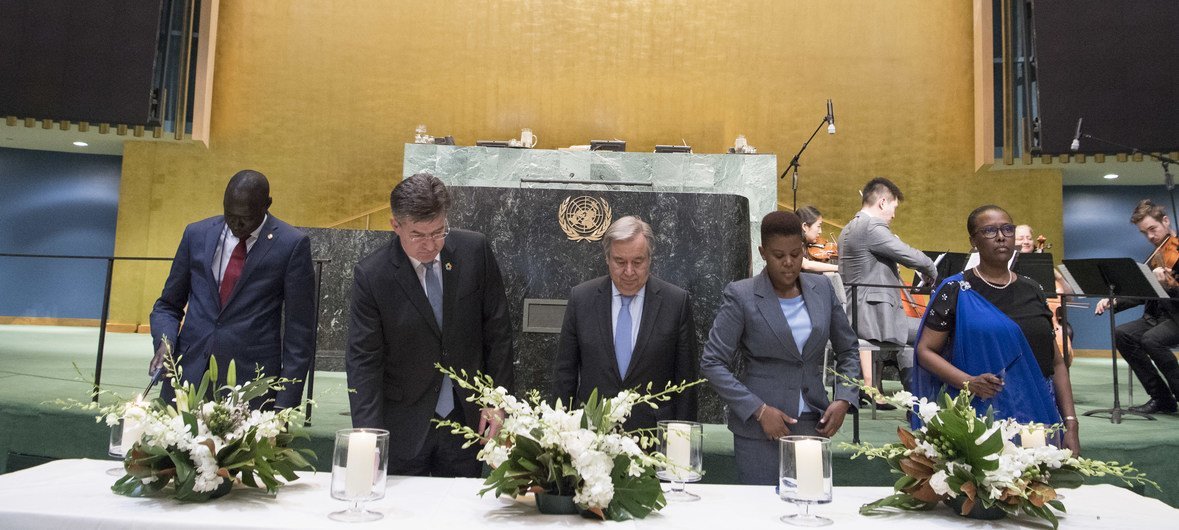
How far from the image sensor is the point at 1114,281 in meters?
4.75

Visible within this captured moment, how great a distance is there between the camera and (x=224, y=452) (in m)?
1.73

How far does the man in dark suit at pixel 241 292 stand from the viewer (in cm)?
252

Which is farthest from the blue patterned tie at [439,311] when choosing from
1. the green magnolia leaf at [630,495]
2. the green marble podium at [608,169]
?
the green marble podium at [608,169]

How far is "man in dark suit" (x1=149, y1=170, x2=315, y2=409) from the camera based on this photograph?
2520 mm

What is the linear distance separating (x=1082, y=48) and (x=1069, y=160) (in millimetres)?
1298

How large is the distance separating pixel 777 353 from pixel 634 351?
1.45 feet

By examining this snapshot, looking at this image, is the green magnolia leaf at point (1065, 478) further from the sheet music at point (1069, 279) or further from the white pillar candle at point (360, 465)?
the sheet music at point (1069, 279)

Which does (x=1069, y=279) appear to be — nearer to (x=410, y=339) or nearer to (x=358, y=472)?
(x=410, y=339)

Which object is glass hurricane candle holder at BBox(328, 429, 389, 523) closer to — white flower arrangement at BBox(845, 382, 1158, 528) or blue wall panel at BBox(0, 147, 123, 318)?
white flower arrangement at BBox(845, 382, 1158, 528)

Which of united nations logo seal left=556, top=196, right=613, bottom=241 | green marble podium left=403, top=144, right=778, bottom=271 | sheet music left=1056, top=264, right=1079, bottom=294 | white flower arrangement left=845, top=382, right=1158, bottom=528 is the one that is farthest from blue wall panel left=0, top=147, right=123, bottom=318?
white flower arrangement left=845, top=382, right=1158, bottom=528

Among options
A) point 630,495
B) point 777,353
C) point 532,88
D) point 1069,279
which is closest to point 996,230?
point 777,353

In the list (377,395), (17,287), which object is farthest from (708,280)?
(17,287)

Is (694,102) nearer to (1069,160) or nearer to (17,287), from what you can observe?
(1069,160)

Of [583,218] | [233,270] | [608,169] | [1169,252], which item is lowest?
[233,270]
